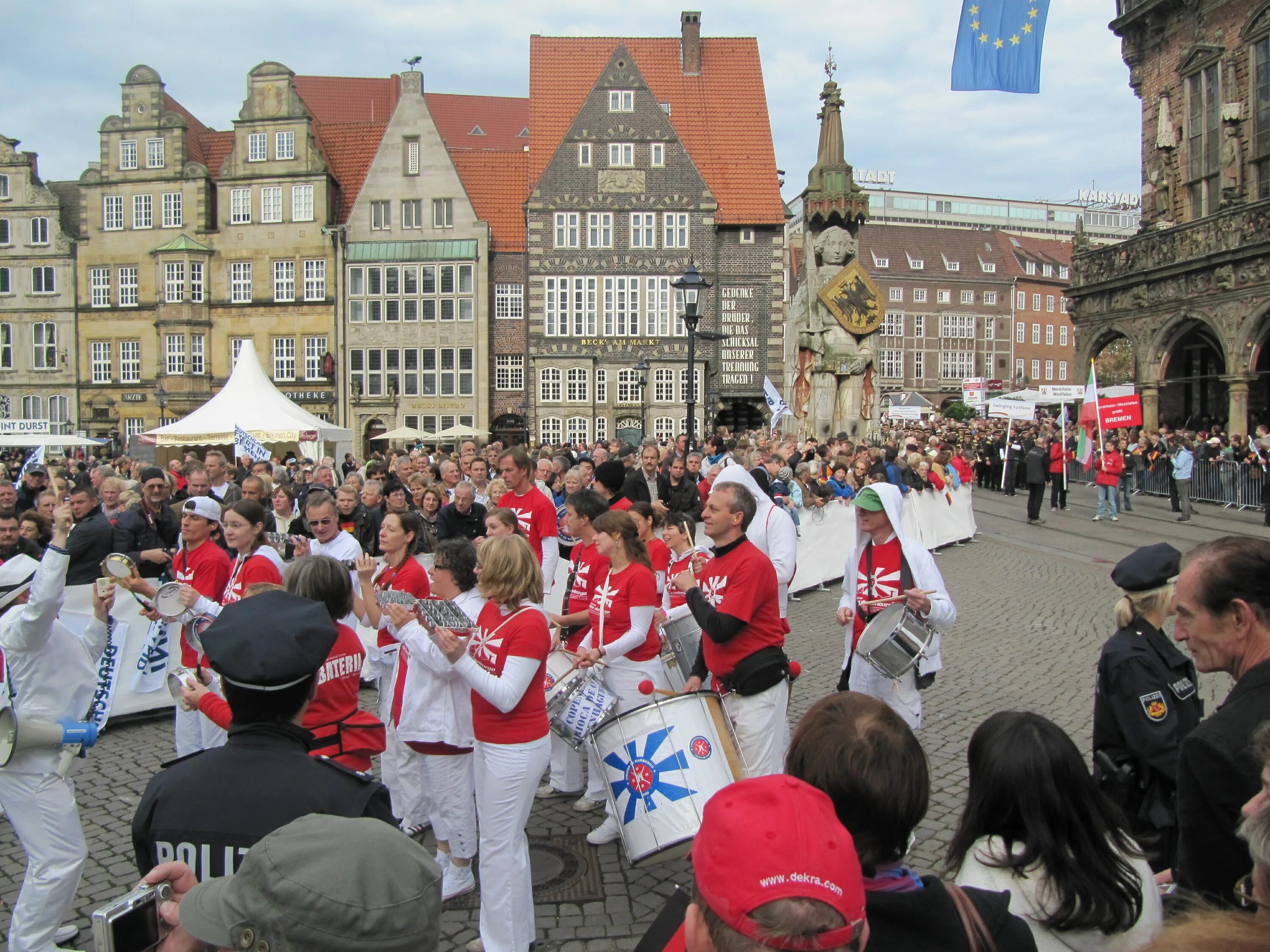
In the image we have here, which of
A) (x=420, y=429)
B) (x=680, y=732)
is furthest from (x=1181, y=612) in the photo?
(x=420, y=429)

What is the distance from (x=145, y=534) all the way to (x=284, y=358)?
122 feet

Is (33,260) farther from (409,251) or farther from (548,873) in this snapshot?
(548,873)

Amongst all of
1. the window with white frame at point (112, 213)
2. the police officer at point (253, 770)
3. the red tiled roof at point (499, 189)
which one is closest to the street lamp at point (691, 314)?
the police officer at point (253, 770)

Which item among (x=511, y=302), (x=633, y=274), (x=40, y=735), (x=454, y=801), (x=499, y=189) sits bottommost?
(x=454, y=801)

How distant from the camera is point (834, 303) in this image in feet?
68.5

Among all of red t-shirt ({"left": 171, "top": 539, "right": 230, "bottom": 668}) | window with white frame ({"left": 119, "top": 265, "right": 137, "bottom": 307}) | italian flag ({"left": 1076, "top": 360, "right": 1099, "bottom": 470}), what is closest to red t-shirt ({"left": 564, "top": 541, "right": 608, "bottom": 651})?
red t-shirt ({"left": 171, "top": 539, "right": 230, "bottom": 668})

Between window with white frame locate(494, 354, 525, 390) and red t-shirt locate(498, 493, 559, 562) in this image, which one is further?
window with white frame locate(494, 354, 525, 390)

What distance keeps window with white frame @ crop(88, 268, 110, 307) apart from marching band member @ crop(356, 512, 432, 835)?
44.9 m

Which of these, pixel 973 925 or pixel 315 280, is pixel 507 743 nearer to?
pixel 973 925

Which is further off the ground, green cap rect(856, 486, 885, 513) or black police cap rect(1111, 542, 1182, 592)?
green cap rect(856, 486, 885, 513)

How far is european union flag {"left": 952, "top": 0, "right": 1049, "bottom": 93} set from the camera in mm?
14594

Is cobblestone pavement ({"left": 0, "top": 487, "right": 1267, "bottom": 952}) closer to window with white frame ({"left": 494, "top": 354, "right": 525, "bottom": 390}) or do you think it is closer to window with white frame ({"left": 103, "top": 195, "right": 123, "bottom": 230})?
window with white frame ({"left": 494, "top": 354, "right": 525, "bottom": 390})

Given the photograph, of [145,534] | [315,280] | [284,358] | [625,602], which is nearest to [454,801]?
[625,602]

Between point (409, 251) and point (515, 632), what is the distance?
40056mm
